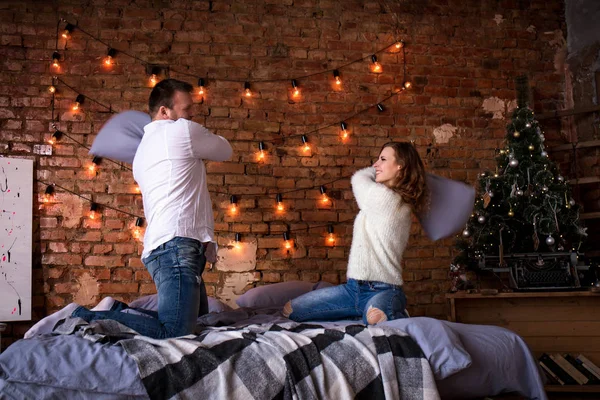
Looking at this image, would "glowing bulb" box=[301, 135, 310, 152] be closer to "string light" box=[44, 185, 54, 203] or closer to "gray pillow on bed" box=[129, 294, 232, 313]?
"gray pillow on bed" box=[129, 294, 232, 313]

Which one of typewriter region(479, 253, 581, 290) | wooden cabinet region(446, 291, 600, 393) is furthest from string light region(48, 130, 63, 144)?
typewriter region(479, 253, 581, 290)

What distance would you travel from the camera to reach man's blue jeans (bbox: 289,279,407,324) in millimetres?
2887

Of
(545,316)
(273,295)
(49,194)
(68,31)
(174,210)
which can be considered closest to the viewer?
(174,210)

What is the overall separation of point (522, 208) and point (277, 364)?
102 inches

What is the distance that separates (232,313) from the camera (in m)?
3.07

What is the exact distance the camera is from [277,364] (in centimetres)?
207

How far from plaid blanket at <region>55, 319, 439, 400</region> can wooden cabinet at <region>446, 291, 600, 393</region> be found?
71.6 inches

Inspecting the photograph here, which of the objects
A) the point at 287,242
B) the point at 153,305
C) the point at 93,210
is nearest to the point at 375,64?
the point at 287,242

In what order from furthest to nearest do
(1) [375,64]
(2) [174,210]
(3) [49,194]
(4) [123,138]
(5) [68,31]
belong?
(1) [375,64]
(5) [68,31]
(3) [49,194]
(4) [123,138]
(2) [174,210]

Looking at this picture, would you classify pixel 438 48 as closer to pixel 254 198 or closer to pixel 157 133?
pixel 254 198

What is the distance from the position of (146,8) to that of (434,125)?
2255 mm

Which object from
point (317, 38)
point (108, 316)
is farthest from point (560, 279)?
point (108, 316)

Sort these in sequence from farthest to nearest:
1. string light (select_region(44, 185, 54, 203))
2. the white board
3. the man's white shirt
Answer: string light (select_region(44, 185, 54, 203)) < the white board < the man's white shirt

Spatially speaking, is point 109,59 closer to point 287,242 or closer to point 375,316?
point 287,242
